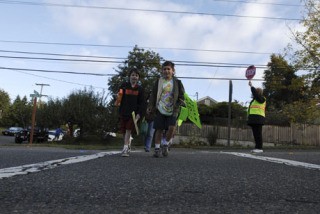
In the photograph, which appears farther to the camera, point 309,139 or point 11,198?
point 309,139

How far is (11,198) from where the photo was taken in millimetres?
2395

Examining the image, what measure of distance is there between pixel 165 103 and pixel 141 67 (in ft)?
118

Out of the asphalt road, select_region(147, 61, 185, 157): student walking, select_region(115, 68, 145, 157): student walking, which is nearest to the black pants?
select_region(147, 61, 185, 157): student walking

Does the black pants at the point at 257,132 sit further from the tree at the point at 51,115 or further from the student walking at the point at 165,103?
the tree at the point at 51,115

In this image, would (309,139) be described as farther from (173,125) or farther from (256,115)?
(173,125)

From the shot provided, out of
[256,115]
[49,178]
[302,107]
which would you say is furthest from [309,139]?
[49,178]

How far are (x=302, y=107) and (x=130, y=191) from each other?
65.2 feet

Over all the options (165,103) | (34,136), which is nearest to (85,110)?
(34,136)

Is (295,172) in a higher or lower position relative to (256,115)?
lower

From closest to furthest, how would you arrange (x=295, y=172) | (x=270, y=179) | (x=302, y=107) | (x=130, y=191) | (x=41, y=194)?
(x=41, y=194) < (x=130, y=191) < (x=270, y=179) < (x=295, y=172) < (x=302, y=107)

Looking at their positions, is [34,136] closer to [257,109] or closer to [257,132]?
[257,132]

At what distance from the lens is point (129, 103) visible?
701 cm

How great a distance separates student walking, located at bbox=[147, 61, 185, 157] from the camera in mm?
6652

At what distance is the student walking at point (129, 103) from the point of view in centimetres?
696
